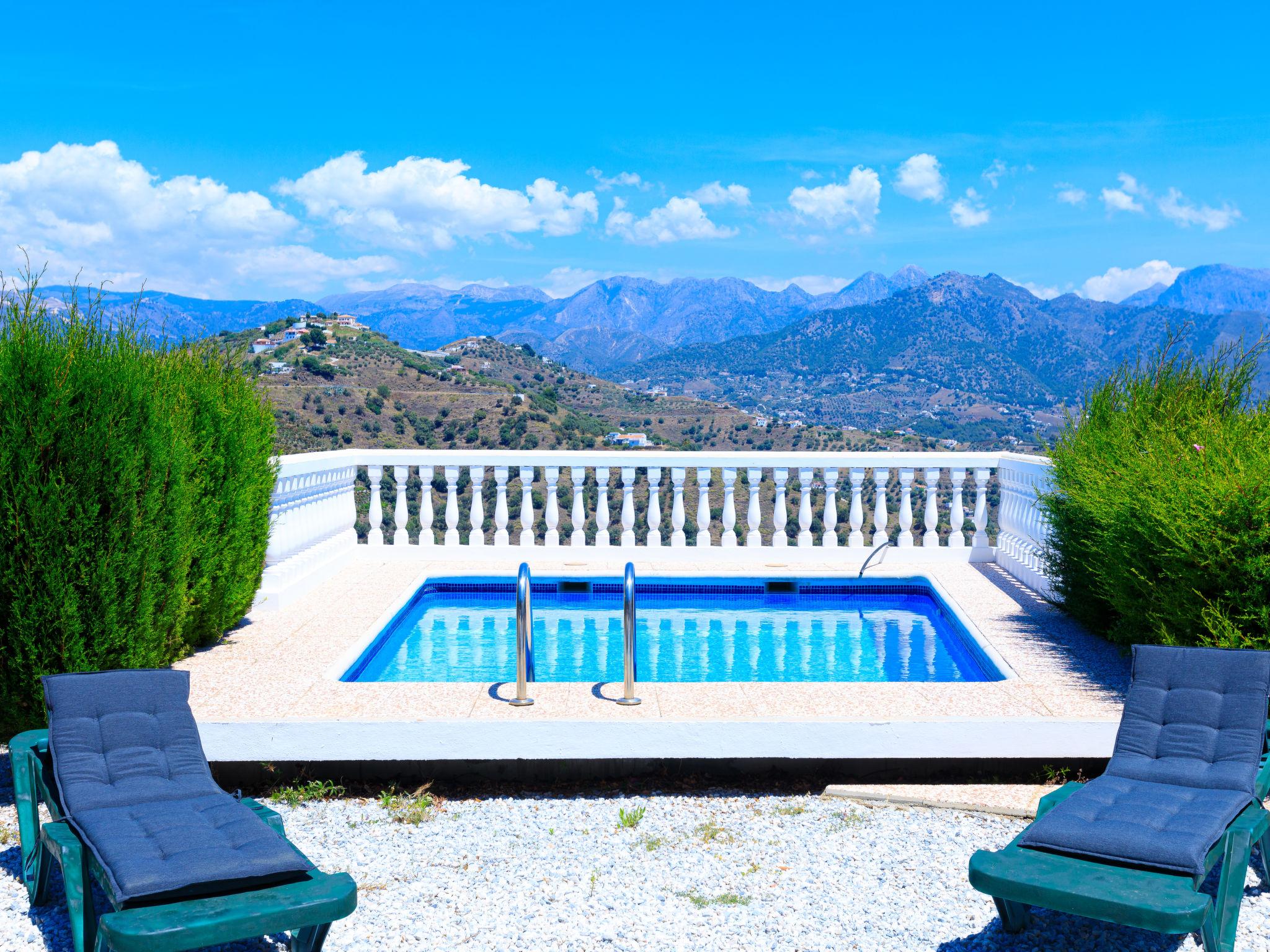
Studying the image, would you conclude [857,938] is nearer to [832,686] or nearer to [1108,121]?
[832,686]

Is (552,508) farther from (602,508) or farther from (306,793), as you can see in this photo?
(306,793)

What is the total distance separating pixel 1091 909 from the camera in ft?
8.08

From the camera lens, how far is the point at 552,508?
28.7 feet

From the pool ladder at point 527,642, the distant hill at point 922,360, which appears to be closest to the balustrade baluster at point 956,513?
the pool ladder at point 527,642

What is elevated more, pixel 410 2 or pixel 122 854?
pixel 410 2

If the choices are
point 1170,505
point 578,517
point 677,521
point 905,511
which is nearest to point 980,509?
point 905,511

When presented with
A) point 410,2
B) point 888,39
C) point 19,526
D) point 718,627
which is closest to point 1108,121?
point 888,39

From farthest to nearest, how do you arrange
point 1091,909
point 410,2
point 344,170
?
point 344,170
point 410,2
point 1091,909

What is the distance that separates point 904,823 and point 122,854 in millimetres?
2956

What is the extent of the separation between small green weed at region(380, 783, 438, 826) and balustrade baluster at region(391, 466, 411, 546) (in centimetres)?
471

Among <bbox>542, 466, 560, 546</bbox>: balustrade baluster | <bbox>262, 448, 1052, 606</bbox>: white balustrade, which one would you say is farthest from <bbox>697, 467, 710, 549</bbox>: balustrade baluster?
<bbox>542, 466, 560, 546</bbox>: balustrade baluster

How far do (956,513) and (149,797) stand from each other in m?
7.02

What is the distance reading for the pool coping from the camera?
5250 mm

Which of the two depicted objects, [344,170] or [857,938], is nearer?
[857,938]
